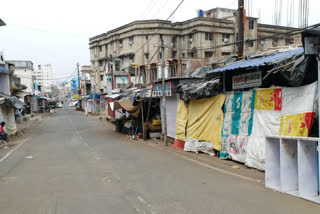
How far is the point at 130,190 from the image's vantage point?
6832 millimetres

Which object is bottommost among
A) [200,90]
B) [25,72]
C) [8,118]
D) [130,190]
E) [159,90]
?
[130,190]

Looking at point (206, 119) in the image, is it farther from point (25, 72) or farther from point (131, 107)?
point (25, 72)

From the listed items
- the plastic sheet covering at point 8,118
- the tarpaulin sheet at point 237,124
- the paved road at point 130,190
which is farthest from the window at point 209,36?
the paved road at point 130,190

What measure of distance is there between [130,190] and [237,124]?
4.87 meters

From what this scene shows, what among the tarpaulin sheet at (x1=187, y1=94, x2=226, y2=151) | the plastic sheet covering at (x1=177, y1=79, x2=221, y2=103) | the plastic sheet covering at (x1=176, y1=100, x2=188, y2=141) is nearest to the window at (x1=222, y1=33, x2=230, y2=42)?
the plastic sheet covering at (x1=176, y1=100, x2=188, y2=141)

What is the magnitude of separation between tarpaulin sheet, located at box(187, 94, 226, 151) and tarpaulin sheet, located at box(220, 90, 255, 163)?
1.20 ft

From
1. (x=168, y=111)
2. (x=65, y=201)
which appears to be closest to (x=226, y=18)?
(x=168, y=111)

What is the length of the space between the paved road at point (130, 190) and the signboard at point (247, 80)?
3.15 meters

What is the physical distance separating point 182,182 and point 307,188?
301cm

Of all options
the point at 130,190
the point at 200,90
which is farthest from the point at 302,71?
the point at 130,190

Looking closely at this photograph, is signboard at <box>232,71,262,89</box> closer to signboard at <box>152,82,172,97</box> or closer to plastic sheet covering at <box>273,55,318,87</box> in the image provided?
plastic sheet covering at <box>273,55,318,87</box>

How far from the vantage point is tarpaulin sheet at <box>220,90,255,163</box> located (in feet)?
30.9

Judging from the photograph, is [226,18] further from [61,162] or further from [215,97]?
[61,162]

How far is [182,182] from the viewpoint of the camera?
755 centimetres
